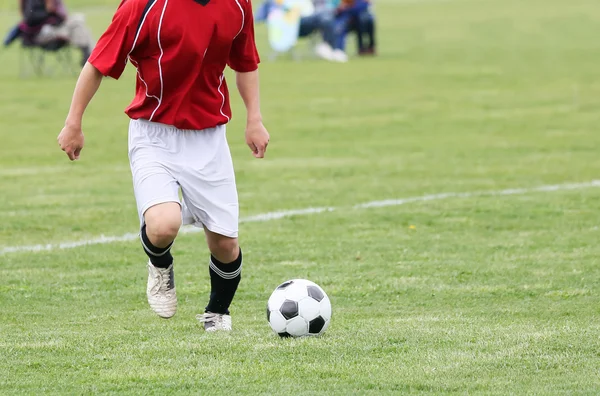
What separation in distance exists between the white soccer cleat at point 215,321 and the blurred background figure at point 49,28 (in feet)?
57.1

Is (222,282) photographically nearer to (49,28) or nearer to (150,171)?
(150,171)

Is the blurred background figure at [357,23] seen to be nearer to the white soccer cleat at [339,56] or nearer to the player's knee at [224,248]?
the white soccer cleat at [339,56]

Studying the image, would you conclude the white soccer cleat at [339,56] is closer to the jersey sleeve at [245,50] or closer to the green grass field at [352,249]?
the green grass field at [352,249]

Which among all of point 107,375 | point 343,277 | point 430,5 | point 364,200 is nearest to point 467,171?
point 364,200

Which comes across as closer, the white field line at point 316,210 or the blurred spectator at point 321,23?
the white field line at point 316,210

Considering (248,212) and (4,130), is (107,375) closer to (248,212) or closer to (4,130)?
(248,212)

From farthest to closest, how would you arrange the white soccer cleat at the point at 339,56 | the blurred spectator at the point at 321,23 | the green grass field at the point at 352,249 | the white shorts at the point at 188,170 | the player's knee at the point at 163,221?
the white soccer cleat at the point at 339,56 < the blurred spectator at the point at 321,23 < the white shorts at the point at 188,170 < the player's knee at the point at 163,221 < the green grass field at the point at 352,249

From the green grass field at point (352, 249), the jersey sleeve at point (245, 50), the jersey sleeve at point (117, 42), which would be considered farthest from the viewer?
the jersey sleeve at point (245, 50)

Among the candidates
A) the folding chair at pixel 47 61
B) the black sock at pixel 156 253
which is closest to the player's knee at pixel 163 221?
the black sock at pixel 156 253

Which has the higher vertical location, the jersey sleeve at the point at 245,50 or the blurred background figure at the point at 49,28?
the jersey sleeve at the point at 245,50

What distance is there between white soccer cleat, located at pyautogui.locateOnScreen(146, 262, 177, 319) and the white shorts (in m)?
0.33

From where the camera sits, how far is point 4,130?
17.6 meters

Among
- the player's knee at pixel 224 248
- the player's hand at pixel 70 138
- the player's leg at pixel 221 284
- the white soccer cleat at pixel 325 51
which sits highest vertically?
the player's hand at pixel 70 138

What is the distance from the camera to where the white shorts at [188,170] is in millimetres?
5957
